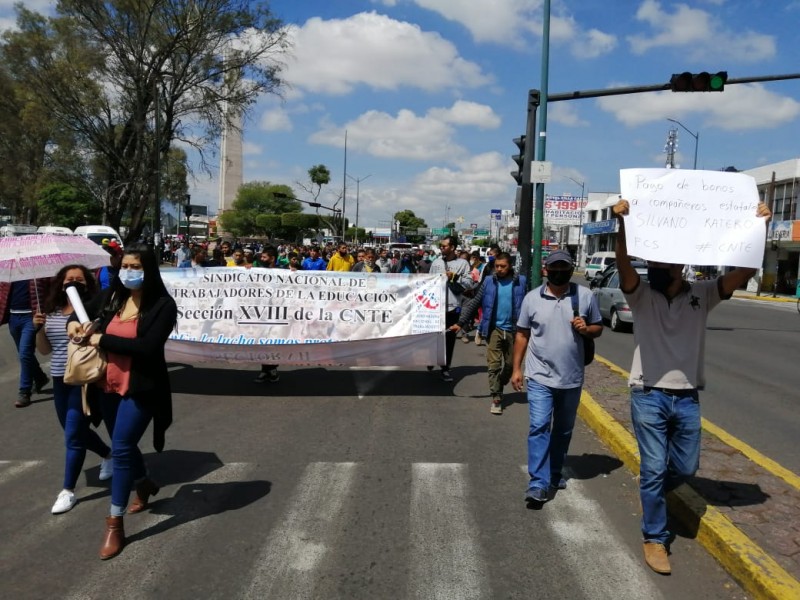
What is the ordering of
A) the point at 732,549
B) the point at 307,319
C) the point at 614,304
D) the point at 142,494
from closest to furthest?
the point at 732,549
the point at 142,494
the point at 307,319
the point at 614,304

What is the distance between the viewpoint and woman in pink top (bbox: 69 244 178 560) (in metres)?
3.80

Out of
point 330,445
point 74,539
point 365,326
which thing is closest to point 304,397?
point 365,326

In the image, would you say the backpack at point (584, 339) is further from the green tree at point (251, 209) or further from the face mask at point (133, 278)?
the green tree at point (251, 209)

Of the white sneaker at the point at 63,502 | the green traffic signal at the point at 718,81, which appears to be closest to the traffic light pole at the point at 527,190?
the green traffic signal at the point at 718,81

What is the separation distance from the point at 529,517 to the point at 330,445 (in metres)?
2.18

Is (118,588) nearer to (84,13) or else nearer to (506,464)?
(506,464)

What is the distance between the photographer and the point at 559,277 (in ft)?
15.1

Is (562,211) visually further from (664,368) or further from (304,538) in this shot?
(304,538)

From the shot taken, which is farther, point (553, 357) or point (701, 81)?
point (701, 81)

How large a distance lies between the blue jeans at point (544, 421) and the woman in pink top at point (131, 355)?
8.25 ft

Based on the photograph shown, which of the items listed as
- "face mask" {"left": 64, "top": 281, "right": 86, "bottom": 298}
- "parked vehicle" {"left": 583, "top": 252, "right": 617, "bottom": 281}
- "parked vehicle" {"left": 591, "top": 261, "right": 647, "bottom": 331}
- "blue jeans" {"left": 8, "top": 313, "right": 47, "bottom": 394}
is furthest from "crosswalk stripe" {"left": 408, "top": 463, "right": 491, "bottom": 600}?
"parked vehicle" {"left": 583, "top": 252, "right": 617, "bottom": 281}

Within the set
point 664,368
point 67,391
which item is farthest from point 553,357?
point 67,391

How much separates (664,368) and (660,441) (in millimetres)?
430

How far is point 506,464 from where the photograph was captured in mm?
5512
